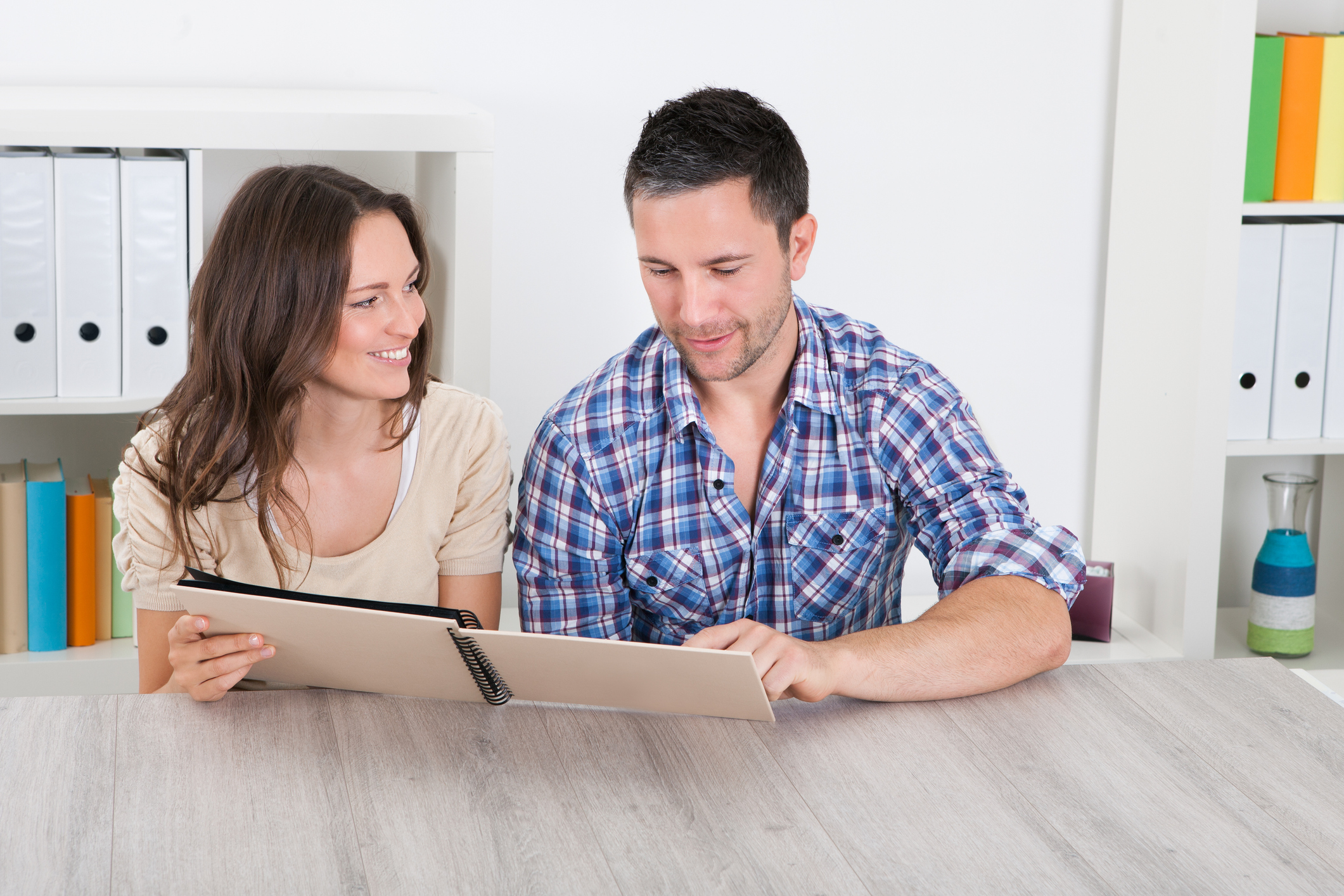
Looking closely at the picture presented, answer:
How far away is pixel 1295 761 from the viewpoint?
3.58 ft

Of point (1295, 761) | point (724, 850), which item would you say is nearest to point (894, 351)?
point (1295, 761)

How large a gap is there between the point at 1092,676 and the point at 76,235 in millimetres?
1392

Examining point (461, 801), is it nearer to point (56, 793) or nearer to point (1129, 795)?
point (56, 793)

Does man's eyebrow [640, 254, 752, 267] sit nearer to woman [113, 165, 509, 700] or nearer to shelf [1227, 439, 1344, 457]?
woman [113, 165, 509, 700]

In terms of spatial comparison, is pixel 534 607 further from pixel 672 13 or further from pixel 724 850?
pixel 672 13

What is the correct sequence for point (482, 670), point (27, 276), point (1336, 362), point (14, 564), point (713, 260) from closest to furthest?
point (482, 670) → point (713, 260) → point (27, 276) → point (14, 564) → point (1336, 362)

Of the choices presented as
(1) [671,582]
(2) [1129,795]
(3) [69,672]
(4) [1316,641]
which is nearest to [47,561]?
(3) [69,672]

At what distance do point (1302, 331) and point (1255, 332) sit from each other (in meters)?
0.09

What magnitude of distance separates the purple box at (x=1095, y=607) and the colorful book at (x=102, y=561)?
1.55m

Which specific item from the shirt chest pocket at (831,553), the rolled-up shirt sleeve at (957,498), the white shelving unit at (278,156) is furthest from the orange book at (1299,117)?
the white shelving unit at (278,156)

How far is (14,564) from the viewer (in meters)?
1.88

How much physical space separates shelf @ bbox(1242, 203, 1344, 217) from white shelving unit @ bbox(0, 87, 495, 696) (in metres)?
1.23

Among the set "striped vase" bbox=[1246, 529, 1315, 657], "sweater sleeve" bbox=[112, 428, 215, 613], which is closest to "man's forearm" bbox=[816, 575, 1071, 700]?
"sweater sleeve" bbox=[112, 428, 215, 613]

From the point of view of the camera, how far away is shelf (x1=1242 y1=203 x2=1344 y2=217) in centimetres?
209
